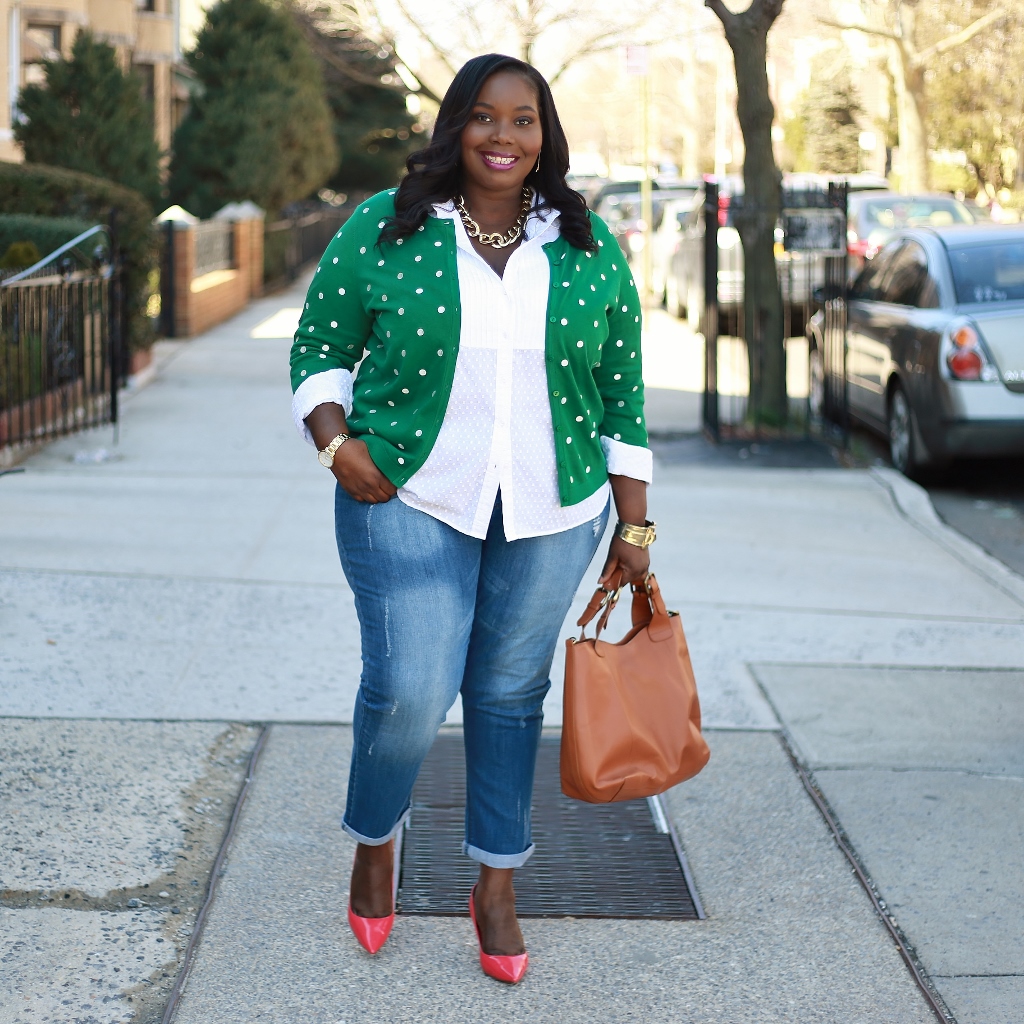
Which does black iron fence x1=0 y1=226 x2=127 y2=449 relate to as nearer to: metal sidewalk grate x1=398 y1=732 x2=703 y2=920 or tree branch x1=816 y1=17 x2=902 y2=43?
metal sidewalk grate x1=398 y1=732 x2=703 y2=920

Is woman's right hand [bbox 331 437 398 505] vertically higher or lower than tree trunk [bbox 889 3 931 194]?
lower

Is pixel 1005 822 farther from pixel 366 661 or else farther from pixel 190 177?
pixel 190 177

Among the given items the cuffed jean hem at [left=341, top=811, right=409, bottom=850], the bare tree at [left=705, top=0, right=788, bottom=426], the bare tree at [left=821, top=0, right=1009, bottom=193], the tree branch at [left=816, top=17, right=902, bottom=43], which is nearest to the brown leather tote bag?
the cuffed jean hem at [left=341, top=811, right=409, bottom=850]

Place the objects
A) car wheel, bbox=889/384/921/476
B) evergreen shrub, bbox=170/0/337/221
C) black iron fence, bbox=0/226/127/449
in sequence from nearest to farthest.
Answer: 1. black iron fence, bbox=0/226/127/449
2. car wheel, bbox=889/384/921/476
3. evergreen shrub, bbox=170/0/337/221

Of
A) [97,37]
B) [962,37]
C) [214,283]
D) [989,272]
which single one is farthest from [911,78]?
[989,272]

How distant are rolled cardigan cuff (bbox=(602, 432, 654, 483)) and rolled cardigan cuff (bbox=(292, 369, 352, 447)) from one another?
0.53 meters

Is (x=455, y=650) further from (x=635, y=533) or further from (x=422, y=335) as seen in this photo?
(x=422, y=335)

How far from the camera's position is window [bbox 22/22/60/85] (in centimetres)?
2126

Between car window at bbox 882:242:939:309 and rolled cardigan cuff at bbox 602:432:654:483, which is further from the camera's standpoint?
car window at bbox 882:242:939:309

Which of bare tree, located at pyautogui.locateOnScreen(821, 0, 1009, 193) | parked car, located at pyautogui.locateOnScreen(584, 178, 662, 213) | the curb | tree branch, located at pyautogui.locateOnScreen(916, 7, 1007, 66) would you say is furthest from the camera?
bare tree, located at pyautogui.locateOnScreen(821, 0, 1009, 193)

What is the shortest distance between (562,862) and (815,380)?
759 cm

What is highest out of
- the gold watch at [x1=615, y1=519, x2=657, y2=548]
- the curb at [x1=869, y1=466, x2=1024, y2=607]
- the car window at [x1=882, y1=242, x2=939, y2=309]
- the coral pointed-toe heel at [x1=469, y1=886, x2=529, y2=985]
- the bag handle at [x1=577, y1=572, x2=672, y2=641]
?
the car window at [x1=882, y1=242, x2=939, y2=309]

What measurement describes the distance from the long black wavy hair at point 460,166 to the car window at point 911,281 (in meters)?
6.38

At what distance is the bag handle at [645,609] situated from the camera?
3.07 metres
